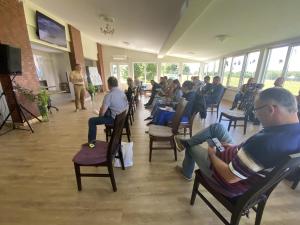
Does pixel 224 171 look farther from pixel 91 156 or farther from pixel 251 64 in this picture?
pixel 251 64

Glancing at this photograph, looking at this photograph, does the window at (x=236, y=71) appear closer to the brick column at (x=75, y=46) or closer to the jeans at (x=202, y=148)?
the jeans at (x=202, y=148)

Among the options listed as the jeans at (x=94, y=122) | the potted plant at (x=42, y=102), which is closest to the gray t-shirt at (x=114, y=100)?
the jeans at (x=94, y=122)

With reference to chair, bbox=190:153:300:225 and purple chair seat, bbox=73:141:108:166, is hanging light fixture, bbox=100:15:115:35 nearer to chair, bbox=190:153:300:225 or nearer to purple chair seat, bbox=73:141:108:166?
purple chair seat, bbox=73:141:108:166

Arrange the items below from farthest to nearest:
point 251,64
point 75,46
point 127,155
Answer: point 75,46, point 251,64, point 127,155

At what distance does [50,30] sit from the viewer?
4.89m

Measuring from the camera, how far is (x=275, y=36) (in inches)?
173

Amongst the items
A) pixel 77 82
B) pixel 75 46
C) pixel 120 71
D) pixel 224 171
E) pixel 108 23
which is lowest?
pixel 224 171

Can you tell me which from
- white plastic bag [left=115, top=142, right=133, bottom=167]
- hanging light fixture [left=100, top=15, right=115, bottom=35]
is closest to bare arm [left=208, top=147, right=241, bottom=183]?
white plastic bag [left=115, top=142, right=133, bottom=167]

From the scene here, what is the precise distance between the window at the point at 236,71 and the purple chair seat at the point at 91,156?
7432 millimetres

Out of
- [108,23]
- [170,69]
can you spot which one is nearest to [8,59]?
[108,23]

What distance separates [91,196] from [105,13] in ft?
15.0

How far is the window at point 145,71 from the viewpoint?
38.1 ft

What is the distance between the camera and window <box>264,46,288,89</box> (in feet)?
16.2

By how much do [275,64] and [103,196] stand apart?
21.1ft
